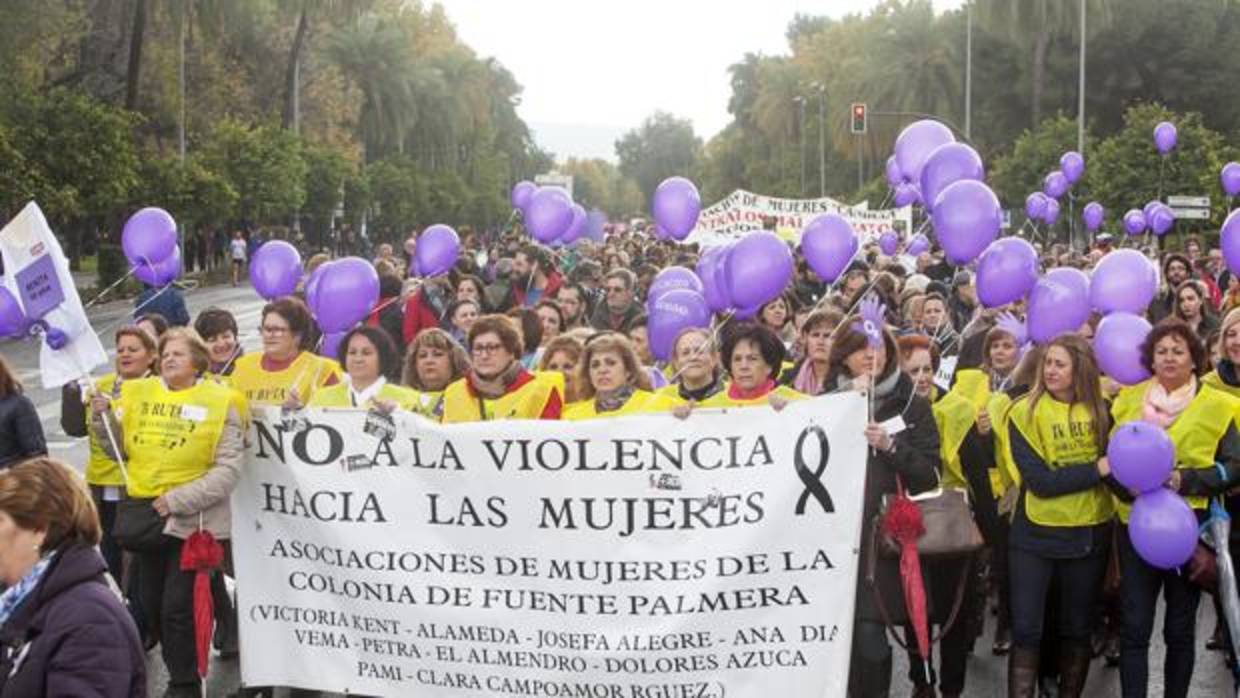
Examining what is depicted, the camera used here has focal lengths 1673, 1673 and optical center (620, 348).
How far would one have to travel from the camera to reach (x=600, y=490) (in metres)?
5.77

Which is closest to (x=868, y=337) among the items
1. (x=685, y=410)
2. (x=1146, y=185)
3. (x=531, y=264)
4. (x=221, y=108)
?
(x=685, y=410)

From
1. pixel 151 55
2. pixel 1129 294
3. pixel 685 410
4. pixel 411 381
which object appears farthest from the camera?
pixel 151 55

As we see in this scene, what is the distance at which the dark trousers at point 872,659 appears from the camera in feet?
19.7

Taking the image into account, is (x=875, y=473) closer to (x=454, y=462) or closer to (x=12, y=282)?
(x=454, y=462)

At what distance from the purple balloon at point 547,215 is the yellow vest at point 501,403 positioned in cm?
747

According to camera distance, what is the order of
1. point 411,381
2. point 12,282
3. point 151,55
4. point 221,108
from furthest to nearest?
point 221,108
point 151,55
point 411,381
point 12,282

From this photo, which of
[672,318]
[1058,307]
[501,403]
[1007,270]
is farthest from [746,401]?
[672,318]

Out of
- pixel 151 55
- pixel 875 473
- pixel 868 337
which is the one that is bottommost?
pixel 875 473

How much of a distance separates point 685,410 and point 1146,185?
3012 centimetres

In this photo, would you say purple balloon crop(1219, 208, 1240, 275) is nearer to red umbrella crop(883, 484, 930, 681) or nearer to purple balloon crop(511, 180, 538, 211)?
red umbrella crop(883, 484, 930, 681)

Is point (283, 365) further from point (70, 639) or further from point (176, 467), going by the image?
point (70, 639)

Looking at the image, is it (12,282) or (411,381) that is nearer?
(12,282)

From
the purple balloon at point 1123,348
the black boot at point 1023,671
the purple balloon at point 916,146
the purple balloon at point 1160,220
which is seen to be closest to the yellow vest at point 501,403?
the black boot at point 1023,671

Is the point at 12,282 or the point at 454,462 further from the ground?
the point at 12,282
